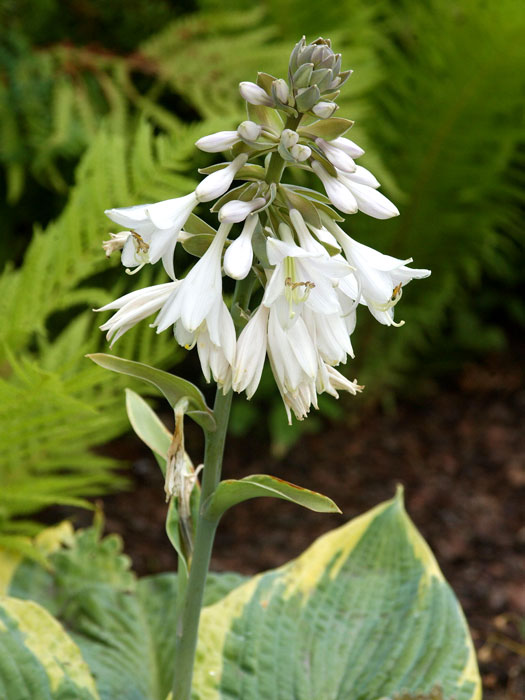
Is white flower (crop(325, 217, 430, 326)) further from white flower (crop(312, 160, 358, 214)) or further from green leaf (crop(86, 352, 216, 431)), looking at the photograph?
green leaf (crop(86, 352, 216, 431))

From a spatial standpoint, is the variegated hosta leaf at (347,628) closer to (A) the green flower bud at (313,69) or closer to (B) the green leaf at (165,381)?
(B) the green leaf at (165,381)

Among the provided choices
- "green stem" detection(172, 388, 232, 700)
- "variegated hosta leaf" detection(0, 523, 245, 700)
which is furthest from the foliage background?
"green stem" detection(172, 388, 232, 700)

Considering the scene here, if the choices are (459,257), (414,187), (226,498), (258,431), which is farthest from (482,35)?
(226,498)

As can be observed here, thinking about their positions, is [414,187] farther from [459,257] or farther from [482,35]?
[482,35]

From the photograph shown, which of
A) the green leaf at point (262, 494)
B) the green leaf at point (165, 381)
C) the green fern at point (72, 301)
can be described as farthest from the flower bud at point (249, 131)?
the green fern at point (72, 301)

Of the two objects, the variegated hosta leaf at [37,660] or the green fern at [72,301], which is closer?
the variegated hosta leaf at [37,660]
